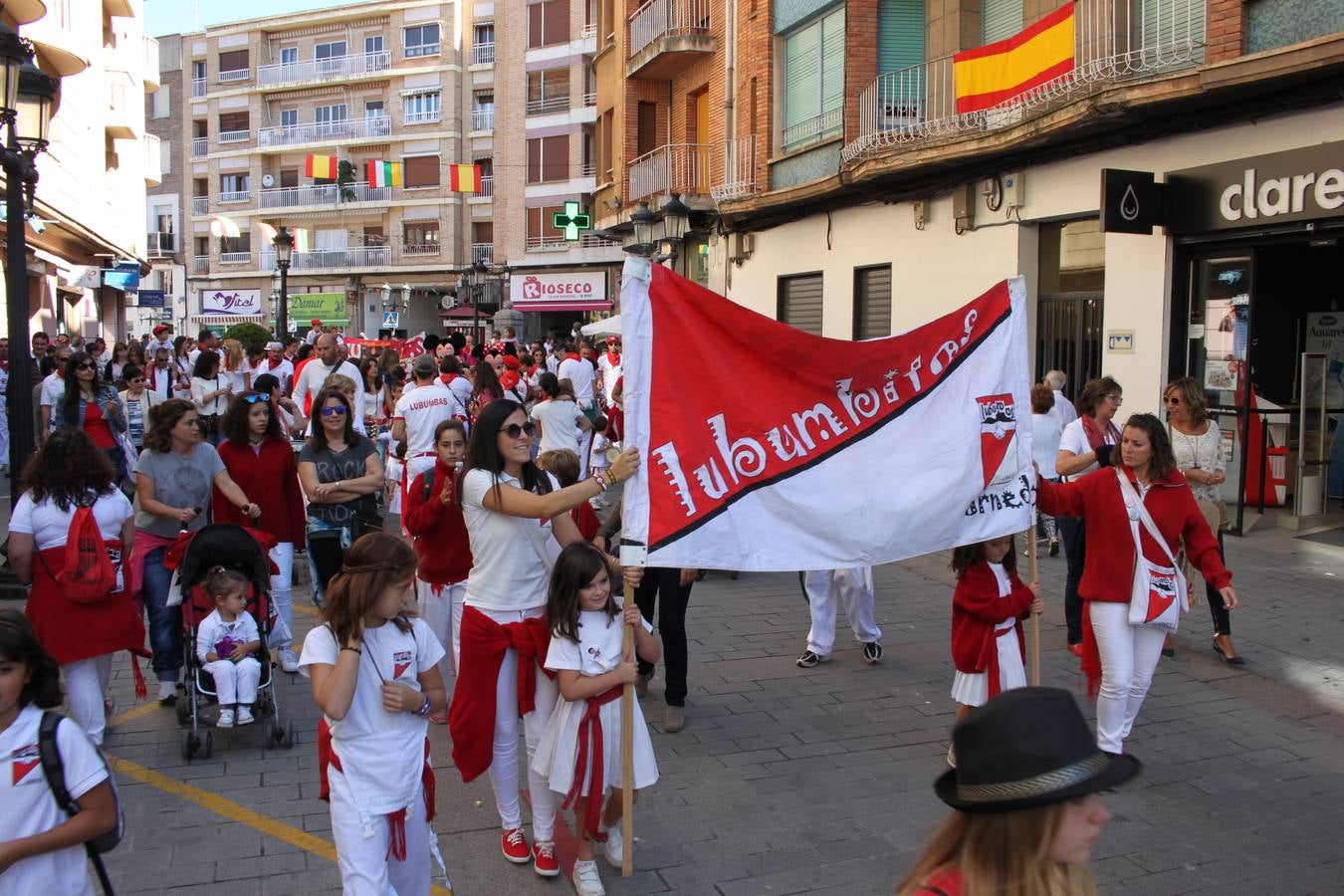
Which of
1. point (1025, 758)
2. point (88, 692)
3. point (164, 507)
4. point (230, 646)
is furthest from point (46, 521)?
point (1025, 758)

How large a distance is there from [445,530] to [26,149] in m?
5.79

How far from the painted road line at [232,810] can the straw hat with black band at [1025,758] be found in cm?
298

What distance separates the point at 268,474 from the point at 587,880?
3.92 m

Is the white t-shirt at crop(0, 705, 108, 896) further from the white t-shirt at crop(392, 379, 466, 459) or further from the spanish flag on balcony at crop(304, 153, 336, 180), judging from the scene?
the spanish flag on balcony at crop(304, 153, 336, 180)

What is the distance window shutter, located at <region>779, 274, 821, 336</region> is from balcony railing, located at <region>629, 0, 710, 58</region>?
18.2ft

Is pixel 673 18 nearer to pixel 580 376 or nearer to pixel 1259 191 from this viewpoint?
pixel 580 376

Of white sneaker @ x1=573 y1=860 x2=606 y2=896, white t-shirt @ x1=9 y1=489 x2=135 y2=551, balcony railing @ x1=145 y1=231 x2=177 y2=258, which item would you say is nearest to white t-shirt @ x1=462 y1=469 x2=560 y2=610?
white sneaker @ x1=573 y1=860 x2=606 y2=896

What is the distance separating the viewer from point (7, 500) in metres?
14.8

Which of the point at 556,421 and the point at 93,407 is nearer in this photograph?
the point at 93,407

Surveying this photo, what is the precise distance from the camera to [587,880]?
171 inches

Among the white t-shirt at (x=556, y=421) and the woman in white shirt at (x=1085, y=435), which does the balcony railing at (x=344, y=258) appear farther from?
the woman in white shirt at (x=1085, y=435)

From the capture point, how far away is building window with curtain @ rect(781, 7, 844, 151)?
1725 cm

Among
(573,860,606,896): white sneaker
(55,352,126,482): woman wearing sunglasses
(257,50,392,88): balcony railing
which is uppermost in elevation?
(257,50,392,88): balcony railing

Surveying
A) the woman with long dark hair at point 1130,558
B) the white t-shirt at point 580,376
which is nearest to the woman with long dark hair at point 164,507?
the woman with long dark hair at point 1130,558
